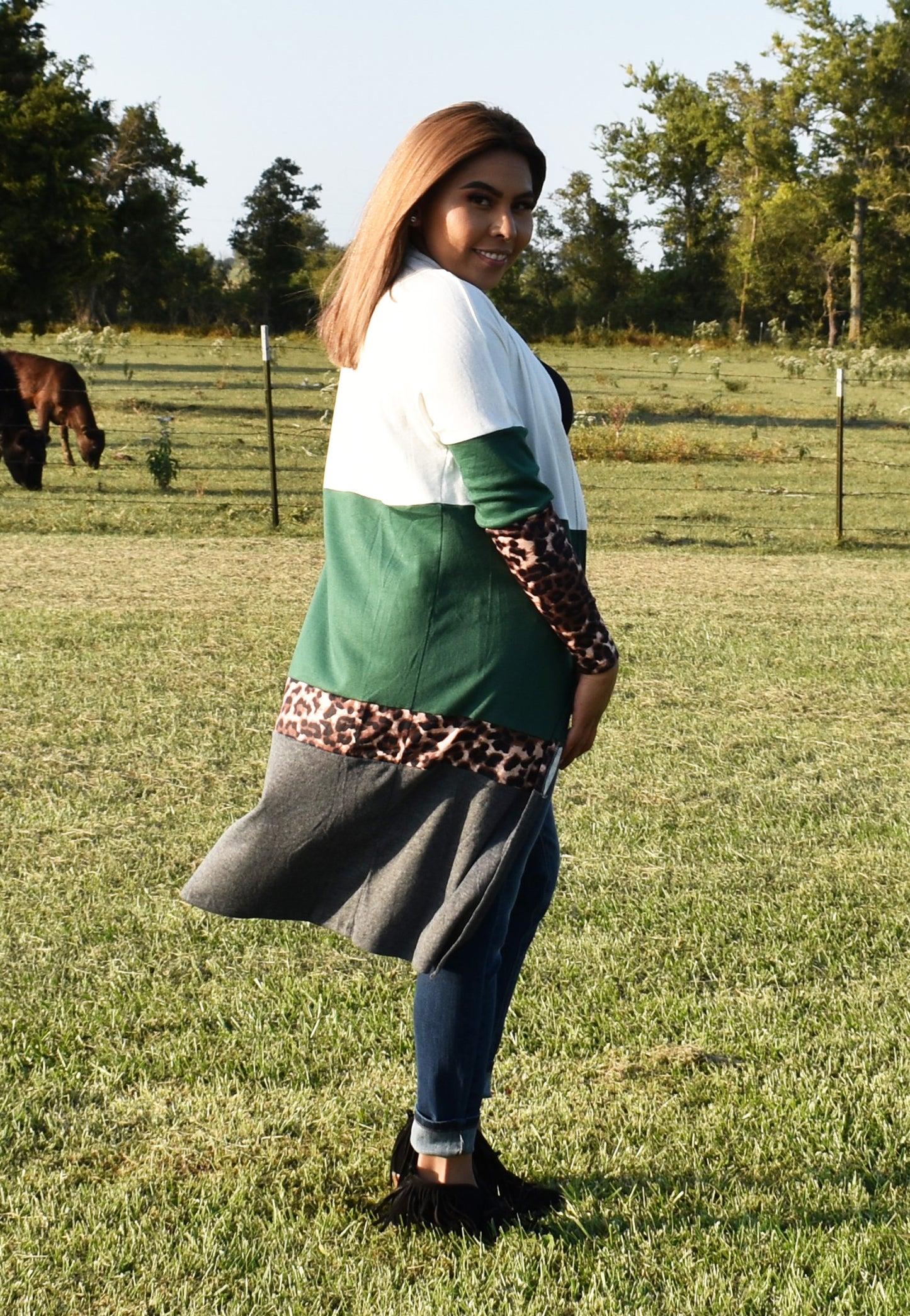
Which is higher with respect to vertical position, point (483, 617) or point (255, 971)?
point (483, 617)

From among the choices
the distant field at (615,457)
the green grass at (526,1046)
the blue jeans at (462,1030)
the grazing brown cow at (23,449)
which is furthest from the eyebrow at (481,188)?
the grazing brown cow at (23,449)

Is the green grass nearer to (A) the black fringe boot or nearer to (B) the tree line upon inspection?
(A) the black fringe boot

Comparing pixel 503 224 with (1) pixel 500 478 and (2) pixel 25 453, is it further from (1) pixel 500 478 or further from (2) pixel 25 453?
(2) pixel 25 453

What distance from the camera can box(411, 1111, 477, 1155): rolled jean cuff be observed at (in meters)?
2.12

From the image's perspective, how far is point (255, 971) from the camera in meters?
3.24

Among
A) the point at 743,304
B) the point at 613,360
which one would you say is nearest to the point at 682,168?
the point at 743,304

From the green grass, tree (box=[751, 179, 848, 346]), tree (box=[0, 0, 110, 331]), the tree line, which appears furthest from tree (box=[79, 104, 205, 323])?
the green grass

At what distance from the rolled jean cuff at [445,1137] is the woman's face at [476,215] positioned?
1217mm

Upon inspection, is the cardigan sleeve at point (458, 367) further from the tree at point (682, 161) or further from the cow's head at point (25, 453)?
the tree at point (682, 161)

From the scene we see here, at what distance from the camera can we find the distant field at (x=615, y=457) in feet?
40.3

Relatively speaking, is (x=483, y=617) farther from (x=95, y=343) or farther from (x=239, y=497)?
(x=95, y=343)

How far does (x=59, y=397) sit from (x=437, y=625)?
45.4 ft

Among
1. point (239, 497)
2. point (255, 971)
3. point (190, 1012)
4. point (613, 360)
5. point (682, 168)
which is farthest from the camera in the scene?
point (682, 168)

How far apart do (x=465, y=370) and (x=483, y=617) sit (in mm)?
323
